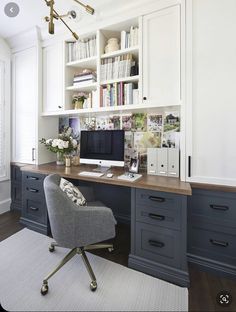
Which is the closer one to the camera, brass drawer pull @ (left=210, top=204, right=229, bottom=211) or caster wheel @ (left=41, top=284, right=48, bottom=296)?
caster wheel @ (left=41, top=284, right=48, bottom=296)

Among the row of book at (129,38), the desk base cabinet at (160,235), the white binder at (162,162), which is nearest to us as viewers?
the desk base cabinet at (160,235)

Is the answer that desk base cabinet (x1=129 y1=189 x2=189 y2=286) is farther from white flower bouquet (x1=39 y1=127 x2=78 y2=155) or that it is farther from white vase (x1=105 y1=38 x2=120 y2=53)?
white vase (x1=105 y1=38 x2=120 y2=53)

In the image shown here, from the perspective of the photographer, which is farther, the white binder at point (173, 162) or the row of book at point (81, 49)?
the row of book at point (81, 49)

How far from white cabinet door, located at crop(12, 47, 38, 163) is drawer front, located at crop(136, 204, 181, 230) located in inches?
74.8

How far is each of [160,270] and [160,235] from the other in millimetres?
310

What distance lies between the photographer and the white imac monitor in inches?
90.6

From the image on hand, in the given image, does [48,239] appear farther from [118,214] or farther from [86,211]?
[86,211]

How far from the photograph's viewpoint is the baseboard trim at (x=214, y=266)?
168 centimetres

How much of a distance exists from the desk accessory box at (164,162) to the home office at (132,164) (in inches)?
0.4

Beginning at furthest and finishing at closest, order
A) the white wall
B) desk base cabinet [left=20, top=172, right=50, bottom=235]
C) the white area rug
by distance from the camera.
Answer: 1. the white wall
2. desk base cabinet [left=20, top=172, right=50, bottom=235]
3. the white area rug

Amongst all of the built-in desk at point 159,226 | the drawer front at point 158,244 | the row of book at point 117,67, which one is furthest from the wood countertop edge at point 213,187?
the row of book at point 117,67

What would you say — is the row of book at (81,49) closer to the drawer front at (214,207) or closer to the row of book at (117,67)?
the row of book at (117,67)

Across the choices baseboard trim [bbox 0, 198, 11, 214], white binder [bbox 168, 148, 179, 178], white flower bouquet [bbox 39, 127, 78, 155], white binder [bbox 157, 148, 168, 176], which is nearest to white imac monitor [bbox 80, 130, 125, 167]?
white flower bouquet [bbox 39, 127, 78, 155]

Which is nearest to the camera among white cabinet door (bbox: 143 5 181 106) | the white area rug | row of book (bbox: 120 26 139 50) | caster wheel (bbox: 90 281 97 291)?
the white area rug
